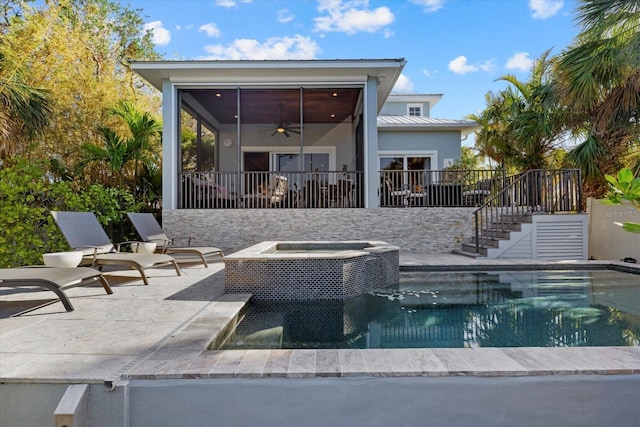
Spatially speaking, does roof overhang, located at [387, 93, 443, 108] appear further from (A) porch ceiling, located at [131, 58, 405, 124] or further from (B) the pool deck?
(B) the pool deck

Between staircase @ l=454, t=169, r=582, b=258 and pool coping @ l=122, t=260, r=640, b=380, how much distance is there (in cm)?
585

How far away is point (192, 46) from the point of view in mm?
19125

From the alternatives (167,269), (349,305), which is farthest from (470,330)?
(167,269)

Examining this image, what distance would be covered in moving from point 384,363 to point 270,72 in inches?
312

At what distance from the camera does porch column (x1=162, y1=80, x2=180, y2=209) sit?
874 cm

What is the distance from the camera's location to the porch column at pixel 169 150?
28.7 ft

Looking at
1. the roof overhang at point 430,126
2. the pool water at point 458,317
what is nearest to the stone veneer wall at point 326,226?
the pool water at point 458,317

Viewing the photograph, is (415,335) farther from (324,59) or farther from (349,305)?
(324,59)

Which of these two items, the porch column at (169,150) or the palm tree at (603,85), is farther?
the porch column at (169,150)

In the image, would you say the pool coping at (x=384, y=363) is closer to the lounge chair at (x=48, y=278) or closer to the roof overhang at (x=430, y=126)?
the lounge chair at (x=48, y=278)

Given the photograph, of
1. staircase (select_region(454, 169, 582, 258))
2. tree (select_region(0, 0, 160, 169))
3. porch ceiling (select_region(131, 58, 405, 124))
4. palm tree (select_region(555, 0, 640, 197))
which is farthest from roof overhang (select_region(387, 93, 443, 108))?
tree (select_region(0, 0, 160, 169))

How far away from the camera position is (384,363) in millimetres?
2035

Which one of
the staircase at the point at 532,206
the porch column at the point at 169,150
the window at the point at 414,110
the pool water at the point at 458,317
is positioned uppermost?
the window at the point at 414,110

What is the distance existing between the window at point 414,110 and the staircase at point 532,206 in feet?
30.8
